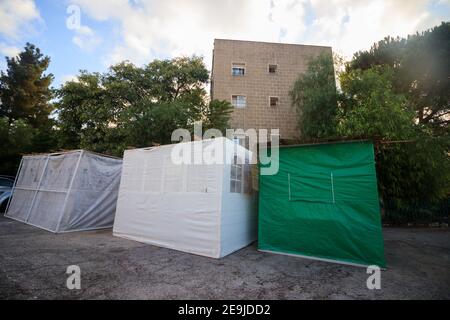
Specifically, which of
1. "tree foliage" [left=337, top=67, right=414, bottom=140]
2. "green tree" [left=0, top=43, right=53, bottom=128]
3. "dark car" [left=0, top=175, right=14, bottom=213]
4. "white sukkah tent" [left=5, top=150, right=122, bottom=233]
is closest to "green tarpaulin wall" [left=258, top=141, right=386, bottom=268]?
"tree foliage" [left=337, top=67, right=414, bottom=140]

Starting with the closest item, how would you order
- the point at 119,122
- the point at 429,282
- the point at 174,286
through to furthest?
1. the point at 174,286
2. the point at 429,282
3. the point at 119,122

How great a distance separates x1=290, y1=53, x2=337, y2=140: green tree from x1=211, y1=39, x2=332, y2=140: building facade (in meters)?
1.33

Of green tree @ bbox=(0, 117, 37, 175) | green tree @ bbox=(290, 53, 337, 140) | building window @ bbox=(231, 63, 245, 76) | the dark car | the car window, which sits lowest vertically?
the dark car

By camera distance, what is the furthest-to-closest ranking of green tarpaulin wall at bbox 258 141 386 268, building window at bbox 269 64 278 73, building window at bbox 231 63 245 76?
building window at bbox 269 64 278 73, building window at bbox 231 63 245 76, green tarpaulin wall at bbox 258 141 386 268

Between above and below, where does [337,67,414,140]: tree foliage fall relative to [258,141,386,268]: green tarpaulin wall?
above

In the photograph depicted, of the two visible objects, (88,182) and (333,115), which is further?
(333,115)

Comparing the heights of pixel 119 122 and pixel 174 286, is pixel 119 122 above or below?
above

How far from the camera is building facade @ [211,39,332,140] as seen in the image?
12453mm

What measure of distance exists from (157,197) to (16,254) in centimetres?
298

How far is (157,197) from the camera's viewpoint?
561cm

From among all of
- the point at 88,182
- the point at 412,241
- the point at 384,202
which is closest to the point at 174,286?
the point at 88,182

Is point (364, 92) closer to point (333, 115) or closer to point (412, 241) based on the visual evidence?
point (333, 115)

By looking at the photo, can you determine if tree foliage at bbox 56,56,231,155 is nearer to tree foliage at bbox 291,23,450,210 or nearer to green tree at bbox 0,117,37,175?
green tree at bbox 0,117,37,175
